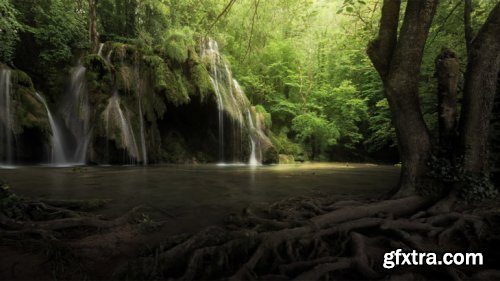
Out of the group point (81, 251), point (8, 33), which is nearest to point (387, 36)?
point (81, 251)

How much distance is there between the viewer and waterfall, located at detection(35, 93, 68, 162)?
15.2m

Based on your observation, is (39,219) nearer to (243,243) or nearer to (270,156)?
(243,243)

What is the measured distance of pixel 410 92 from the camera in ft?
16.5

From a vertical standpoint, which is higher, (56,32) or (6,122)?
(56,32)

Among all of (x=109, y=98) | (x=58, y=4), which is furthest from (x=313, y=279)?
(x=58, y=4)

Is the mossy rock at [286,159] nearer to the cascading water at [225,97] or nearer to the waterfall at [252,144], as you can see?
the waterfall at [252,144]

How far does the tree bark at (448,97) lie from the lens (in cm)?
502

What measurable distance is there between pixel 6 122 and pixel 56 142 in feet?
7.58

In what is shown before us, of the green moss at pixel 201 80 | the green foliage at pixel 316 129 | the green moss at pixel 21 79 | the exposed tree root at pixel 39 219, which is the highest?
the green moss at pixel 201 80

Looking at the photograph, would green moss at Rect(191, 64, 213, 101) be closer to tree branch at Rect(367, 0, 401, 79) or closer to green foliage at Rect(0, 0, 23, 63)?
green foliage at Rect(0, 0, 23, 63)

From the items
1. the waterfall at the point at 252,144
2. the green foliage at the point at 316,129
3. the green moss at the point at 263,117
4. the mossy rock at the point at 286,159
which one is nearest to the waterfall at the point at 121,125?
the waterfall at the point at 252,144

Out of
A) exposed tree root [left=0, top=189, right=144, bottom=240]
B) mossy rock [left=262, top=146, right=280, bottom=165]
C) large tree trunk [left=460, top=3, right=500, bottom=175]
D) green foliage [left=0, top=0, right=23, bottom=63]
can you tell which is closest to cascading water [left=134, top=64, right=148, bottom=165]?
green foliage [left=0, top=0, right=23, bottom=63]

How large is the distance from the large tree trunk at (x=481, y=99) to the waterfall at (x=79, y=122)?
1596cm

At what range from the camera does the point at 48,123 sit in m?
14.9
